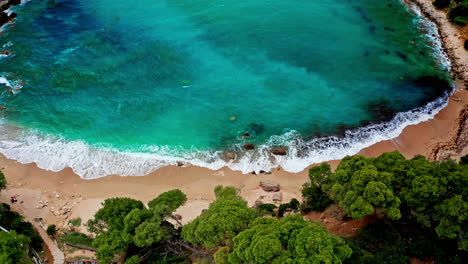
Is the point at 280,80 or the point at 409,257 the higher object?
the point at 280,80

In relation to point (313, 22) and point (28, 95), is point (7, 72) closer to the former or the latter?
point (28, 95)

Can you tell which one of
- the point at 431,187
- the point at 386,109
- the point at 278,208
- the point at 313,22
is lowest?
the point at 278,208

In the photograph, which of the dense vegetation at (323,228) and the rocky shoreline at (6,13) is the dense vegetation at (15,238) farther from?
the rocky shoreline at (6,13)

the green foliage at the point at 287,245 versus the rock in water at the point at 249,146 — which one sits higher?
the green foliage at the point at 287,245

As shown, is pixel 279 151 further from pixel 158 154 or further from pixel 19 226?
pixel 19 226

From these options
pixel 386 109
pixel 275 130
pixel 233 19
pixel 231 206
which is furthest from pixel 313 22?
pixel 231 206

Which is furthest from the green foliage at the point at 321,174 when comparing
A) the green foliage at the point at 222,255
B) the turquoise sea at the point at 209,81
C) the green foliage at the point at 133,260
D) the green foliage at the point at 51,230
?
the green foliage at the point at 51,230

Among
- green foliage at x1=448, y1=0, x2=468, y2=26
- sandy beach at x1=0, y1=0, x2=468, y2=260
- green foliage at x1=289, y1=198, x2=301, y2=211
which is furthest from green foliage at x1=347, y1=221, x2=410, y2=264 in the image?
green foliage at x1=448, y1=0, x2=468, y2=26
